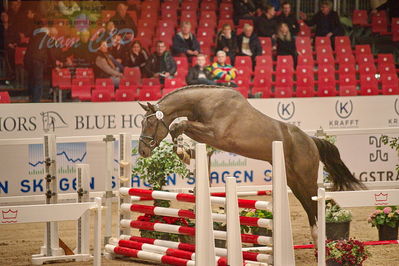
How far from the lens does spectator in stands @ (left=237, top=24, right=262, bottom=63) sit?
13914 millimetres

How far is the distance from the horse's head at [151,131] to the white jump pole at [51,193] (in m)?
1.34

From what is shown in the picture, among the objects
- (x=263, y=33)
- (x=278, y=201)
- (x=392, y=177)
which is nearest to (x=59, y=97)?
(x=263, y=33)

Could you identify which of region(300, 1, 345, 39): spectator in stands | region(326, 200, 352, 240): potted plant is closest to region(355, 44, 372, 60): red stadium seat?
region(300, 1, 345, 39): spectator in stands

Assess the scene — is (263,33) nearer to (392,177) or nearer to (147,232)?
(392,177)

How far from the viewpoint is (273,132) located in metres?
7.26

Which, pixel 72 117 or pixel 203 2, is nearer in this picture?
pixel 72 117

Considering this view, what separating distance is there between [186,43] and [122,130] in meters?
2.45

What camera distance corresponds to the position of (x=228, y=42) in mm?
13742

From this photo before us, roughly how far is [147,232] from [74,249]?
3.03ft

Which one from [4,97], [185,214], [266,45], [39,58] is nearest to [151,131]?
[185,214]

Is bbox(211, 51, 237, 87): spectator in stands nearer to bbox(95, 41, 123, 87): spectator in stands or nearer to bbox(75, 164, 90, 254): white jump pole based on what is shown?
bbox(95, 41, 123, 87): spectator in stands

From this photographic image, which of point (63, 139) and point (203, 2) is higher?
point (203, 2)


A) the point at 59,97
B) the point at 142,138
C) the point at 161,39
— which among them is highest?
the point at 161,39

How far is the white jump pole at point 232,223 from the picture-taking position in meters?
5.81
